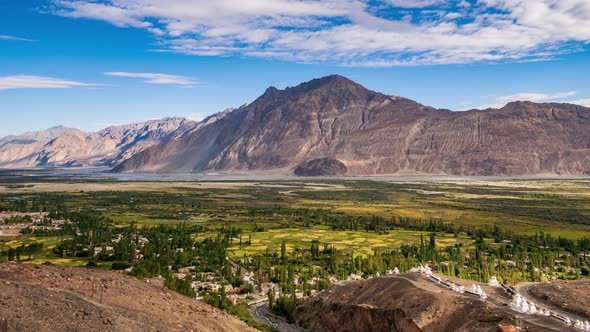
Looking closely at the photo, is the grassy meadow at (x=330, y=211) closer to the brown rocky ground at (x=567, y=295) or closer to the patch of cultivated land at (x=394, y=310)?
the patch of cultivated land at (x=394, y=310)

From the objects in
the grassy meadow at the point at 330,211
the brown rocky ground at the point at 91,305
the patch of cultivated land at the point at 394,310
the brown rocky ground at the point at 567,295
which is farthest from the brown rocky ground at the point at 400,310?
the grassy meadow at the point at 330,211

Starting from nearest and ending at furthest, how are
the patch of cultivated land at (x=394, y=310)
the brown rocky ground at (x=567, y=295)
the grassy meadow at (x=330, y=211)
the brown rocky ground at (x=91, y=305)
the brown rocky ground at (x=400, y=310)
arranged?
the brown rocky ground at (x=91, y=305) → the brown rocky ground at (x=400, y=310) → the patch of cultivated land at (x=394, y=310) → the brown rocky ground at (x=567, y=295) → the grassy meadow at (x=330, y=211)

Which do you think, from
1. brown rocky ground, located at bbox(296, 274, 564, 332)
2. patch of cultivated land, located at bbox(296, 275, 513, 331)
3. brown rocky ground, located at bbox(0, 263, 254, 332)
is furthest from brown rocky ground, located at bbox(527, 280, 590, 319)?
brown rocky ground, located at bbox(0, 263, 254, 332)

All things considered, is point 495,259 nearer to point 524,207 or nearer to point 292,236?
point 292,236

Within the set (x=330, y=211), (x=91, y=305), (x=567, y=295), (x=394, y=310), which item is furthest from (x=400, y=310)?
(x=330, y=211)

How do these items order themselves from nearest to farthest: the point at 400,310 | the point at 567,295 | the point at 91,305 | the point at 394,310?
the point at 91,305 < the point at 400,310 < the point at 567,295 < the point at 394,310

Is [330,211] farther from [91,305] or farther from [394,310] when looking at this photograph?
[91,305]
